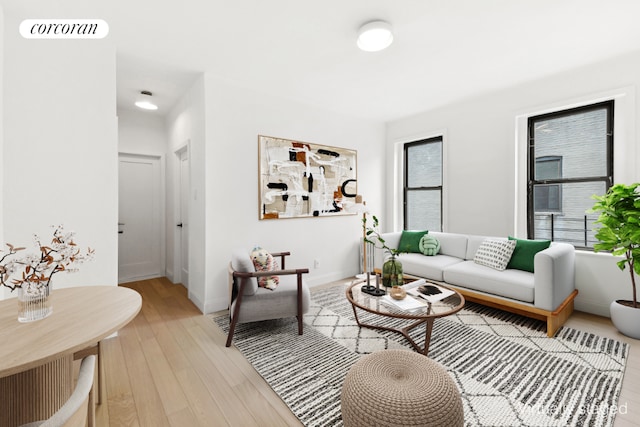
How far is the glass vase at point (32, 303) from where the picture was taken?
1167 mm

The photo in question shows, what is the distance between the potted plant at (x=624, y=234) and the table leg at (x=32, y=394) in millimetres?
3924

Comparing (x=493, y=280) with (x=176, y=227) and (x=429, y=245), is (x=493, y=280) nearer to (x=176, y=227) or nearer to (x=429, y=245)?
(x=429, y=245)

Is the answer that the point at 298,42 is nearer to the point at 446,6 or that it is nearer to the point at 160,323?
the point at 446,6

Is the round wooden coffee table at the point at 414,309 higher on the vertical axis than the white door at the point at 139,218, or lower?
lower

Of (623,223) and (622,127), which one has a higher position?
(622,127)

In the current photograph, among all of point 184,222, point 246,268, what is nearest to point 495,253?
point 246,268

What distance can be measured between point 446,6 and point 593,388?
9.25 ft

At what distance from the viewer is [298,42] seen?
8.33ft

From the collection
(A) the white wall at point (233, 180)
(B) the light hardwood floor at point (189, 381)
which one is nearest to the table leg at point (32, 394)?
(B) the light hardwood floor at point (189, 381)

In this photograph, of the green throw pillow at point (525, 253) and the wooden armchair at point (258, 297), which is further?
the green throw pillow at point (525, 253)

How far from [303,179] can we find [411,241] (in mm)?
1829

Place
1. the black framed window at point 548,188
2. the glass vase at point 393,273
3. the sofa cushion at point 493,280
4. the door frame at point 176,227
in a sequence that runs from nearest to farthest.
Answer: the glass vase at point 393,273 < the sofa cushion at point 493,280 < the black framed window at point 548,188 < the door frame at point 176,227

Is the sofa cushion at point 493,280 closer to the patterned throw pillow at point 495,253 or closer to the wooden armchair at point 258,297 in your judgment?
the patterned throw pillow at point 495,253

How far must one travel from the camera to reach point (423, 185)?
4766 millimetres
